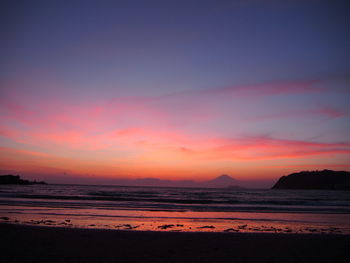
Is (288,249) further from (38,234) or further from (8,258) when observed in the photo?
(38,234)

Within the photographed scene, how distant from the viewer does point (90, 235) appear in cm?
1106

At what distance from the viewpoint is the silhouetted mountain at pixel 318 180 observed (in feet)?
438

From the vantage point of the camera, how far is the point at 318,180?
14750cm

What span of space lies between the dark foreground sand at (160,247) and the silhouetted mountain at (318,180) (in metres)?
134

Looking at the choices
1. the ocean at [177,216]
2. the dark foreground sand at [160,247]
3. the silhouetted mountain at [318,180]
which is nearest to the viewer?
the dark foreground sand at [160,247]

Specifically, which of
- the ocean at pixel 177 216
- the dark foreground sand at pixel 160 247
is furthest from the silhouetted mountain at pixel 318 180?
the dark foreground sand at pixel 160 247

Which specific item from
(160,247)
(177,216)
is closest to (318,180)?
(177,216)

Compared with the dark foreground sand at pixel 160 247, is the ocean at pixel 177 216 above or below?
below

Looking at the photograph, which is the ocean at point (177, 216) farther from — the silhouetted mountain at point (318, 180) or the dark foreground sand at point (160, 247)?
the silhouetted mountain at point (318, 180)

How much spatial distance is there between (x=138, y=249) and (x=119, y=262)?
1681mm

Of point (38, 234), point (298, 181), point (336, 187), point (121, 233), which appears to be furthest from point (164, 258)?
point (298, 181)

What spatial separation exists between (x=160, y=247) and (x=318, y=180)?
540 ft

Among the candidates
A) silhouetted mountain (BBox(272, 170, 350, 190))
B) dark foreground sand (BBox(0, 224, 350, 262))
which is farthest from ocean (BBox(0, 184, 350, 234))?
silhouetted mountain (BBox(272, 170, 350, 190))

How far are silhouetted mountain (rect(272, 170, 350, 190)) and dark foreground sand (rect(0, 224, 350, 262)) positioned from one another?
134098 mm
